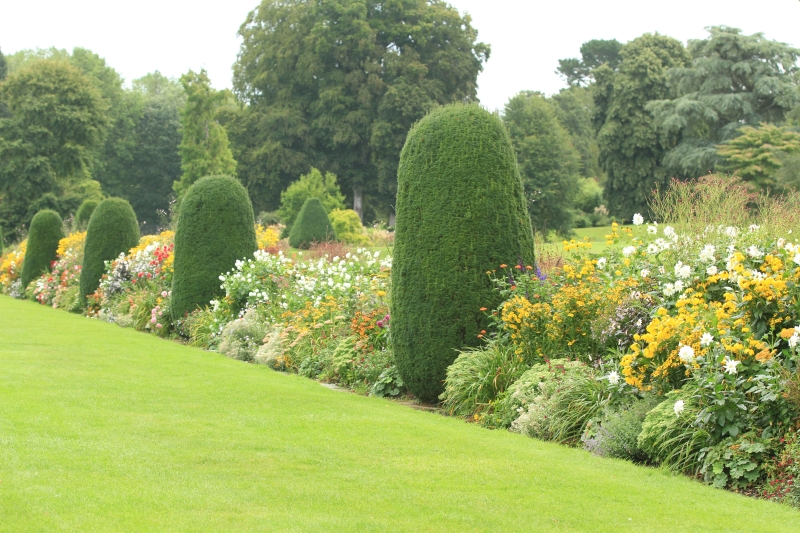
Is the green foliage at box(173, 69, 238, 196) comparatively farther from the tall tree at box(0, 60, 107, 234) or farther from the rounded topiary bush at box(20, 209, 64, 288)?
the rounded topiary bush at box(20, 209, 64, 288)

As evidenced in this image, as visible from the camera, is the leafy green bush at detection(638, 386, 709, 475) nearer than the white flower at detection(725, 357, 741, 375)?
No

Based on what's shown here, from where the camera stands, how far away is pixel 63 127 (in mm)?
44062

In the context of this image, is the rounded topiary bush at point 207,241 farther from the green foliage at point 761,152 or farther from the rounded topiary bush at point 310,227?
the green foliage at point 761,152

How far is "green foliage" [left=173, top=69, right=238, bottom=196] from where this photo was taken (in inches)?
1455

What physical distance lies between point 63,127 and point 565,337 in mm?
42936

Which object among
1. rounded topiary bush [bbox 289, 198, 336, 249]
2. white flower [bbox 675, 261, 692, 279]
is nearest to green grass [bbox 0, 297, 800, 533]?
white flower [bbox 675, 261, 692, 279]

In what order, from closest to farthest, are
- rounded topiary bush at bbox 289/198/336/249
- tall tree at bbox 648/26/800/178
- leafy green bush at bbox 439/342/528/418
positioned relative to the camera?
leafy green bush at bbox 439/342/528/418
rounded topiary bush at bbox 289/198/336/249
tall tree at bbox 648/26/800/178

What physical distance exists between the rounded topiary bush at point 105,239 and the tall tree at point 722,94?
2567 cm

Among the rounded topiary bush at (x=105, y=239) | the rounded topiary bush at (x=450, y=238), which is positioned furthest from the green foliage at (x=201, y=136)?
the rounded topiary bush at (x=450, y=238)

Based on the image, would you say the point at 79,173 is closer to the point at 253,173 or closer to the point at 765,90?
the point at 253,173

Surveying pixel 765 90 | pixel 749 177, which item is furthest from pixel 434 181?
pixel 765 90

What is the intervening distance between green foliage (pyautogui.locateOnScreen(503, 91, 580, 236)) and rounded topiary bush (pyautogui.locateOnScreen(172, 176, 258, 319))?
79.0ft

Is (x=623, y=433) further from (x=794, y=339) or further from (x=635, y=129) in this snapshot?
(x=635, y=129)

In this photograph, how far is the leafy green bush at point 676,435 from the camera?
5234 millimetres
